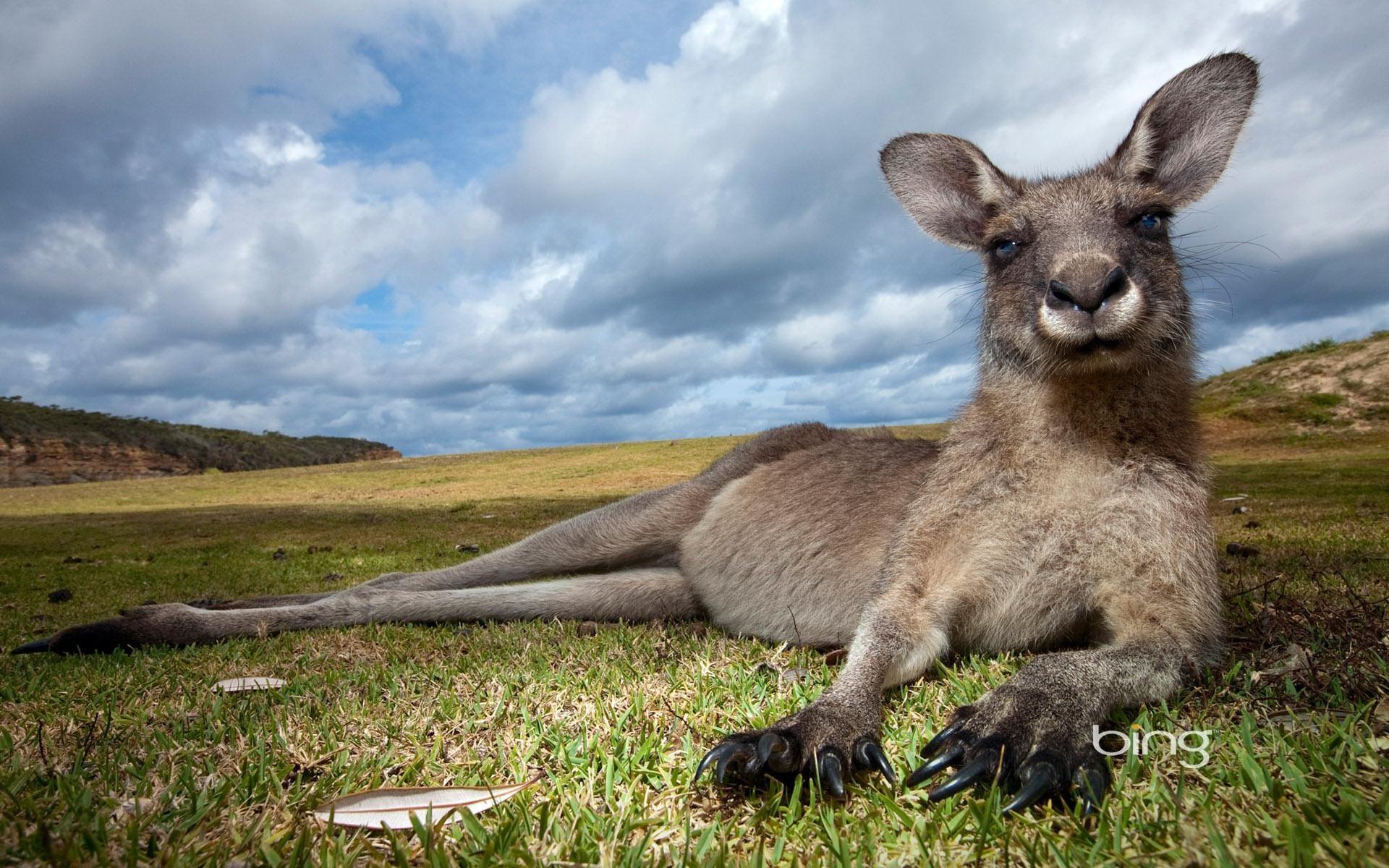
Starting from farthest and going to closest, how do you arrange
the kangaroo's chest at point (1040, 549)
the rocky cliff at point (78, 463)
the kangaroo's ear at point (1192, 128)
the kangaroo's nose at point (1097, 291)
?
the rocky cliff at point (78, 463), the kangaroo's ear at point (1192, 128), the kangaroo's chest at point (1040, 549), the kangaroo's nose at point (1097, 291)

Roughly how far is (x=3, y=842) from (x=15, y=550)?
12012 millimetres

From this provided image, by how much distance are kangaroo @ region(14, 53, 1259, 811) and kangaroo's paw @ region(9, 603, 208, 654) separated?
11 millimetres

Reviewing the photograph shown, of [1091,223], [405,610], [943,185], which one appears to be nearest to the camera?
[1091,223]

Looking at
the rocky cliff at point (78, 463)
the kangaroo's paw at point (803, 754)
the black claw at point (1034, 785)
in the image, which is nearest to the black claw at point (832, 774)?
the kangaroo's paw at point (803, 754)

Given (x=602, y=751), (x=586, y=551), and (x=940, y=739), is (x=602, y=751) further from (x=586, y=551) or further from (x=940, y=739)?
(x=586, y=551)

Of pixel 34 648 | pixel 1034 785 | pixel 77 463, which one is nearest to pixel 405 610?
pixel 34 648

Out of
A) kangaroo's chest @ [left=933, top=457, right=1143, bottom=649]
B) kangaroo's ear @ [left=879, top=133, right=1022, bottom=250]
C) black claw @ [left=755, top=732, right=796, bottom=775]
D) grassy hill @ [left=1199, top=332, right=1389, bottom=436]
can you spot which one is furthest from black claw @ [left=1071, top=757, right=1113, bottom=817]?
grassy hill @ [left=1199, top=332, right=1389, bottom=436]

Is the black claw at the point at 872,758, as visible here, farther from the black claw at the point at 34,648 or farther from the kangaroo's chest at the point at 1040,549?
the black claw at the point at 34,648

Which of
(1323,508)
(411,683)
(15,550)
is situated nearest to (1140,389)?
(411,683)

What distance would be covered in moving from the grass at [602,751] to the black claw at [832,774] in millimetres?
46

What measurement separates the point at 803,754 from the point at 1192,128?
10.0ft

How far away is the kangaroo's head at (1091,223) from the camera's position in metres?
2.52

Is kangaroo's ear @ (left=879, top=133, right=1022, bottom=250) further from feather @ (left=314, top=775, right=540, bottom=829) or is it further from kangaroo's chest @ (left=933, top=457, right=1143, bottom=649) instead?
feather @ (left=314, top=775, right=540, bottom=829)

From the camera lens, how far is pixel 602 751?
206 centimetres
